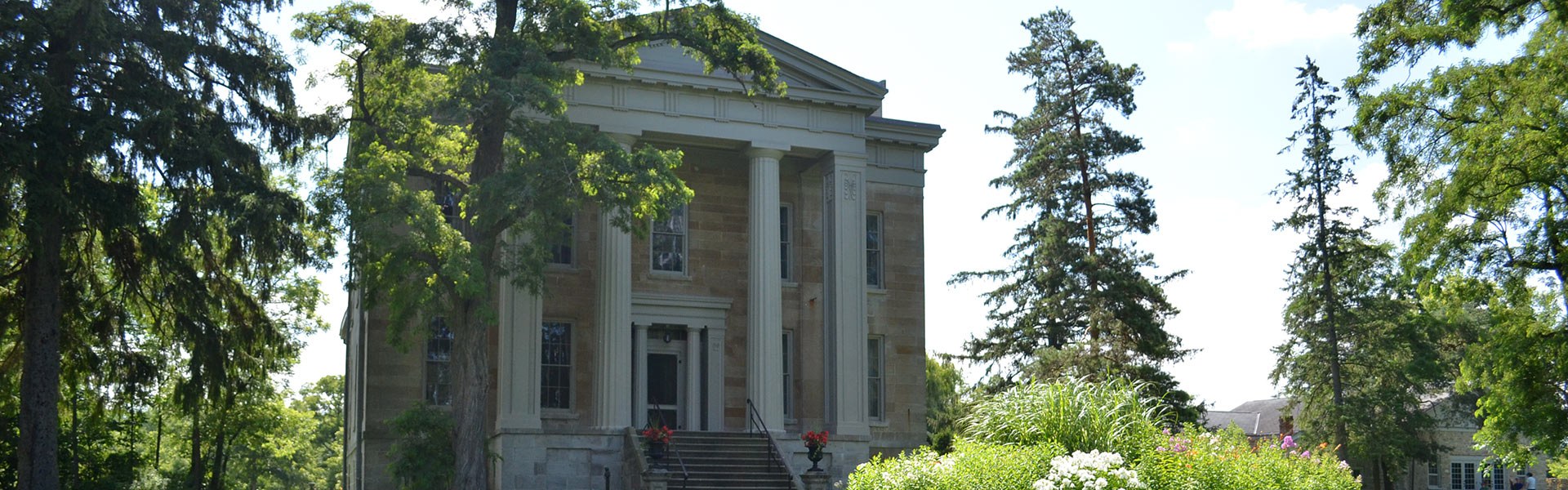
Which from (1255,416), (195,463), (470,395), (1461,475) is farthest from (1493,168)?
(1255,416)

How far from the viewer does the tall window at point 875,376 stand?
2730cm

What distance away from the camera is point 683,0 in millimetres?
21875

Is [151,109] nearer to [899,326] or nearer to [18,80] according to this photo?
[18,80]

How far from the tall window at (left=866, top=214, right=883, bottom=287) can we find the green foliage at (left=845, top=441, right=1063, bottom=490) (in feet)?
39.6

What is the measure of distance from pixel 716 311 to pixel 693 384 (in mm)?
1446

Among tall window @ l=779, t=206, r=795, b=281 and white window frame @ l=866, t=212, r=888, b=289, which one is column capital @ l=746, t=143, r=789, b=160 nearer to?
tall window @ l=779, t=206, r=795, b=281

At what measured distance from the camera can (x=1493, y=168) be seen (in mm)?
21734

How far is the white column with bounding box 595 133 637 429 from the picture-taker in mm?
23094

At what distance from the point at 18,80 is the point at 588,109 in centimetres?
878

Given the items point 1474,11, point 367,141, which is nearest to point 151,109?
point 367,141

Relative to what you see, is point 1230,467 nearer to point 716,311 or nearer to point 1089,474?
point 1089,474

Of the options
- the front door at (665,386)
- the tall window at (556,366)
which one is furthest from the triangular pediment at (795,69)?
the front door at (665,386)

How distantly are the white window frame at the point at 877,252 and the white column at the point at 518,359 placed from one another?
743cm

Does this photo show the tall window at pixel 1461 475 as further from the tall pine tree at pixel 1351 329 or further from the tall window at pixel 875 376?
the tall window at pixel 875 376
